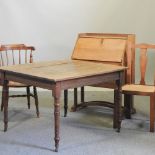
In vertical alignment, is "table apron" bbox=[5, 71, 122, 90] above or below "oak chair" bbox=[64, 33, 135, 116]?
below

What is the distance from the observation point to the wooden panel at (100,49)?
3701 millimetres

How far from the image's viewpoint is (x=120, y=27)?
4957 millimetres

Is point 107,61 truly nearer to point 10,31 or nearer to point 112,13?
point 112,13

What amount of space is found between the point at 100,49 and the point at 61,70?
0.93m

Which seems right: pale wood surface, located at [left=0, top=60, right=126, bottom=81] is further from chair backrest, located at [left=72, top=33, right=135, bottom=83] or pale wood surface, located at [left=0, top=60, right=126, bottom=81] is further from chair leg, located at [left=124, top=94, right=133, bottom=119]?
chair leg, located at [left=124, top=94, right=133, bottom=119]

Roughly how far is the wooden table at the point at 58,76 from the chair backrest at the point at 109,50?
1.42ft

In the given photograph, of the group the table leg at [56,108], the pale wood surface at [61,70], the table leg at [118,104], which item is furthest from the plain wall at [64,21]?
the table leg at [56,108]

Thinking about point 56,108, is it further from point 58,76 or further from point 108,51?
point 108,51

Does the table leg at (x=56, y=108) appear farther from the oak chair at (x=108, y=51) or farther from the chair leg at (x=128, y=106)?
the chair leg at (x=128, y=106)

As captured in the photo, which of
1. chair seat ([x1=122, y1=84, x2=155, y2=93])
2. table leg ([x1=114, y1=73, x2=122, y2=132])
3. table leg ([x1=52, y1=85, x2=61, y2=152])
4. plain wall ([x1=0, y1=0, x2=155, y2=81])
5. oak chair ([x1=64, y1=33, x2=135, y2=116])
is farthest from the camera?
plain wall ([x1=0, y1=0, x2=155, y2=81])

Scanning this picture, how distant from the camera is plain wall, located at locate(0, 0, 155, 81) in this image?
16.0 feet

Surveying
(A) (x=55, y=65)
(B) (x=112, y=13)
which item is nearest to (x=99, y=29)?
(B) (x=112, y=13)

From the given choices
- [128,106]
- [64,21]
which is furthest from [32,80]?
[64,21]

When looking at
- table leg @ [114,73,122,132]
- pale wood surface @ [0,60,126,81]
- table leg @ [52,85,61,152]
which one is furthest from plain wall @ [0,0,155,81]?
table leg @ [52,85,61,152]
